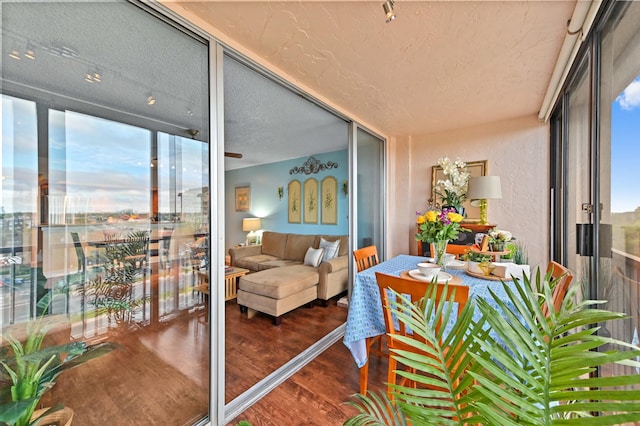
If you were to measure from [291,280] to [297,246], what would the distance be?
1513mm

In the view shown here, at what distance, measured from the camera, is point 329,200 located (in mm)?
4441

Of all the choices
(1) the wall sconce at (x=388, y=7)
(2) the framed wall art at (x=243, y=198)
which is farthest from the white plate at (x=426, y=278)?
(2) the framed wall art at (x=243, y=198)

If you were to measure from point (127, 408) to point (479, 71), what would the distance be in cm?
302

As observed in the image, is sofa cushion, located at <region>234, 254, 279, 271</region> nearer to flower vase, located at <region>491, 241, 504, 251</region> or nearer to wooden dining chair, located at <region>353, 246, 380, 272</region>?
wooden dining chair, located at <region>353, 246, 380, 272</region>

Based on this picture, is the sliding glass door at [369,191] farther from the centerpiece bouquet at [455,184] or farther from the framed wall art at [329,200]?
the framed wall art at [329,200]

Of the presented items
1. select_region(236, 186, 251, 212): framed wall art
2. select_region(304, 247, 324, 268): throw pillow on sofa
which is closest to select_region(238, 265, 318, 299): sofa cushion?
select_region(304, 247, 324, 268): throw pillow on sofa

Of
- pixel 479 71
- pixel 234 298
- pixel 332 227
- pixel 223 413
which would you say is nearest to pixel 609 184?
pixel 479 71

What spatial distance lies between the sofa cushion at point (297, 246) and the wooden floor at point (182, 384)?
2.30 metres

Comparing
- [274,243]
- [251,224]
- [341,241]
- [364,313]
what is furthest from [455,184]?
[251,224]

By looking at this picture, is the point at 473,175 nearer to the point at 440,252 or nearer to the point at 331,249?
the point at 440,252

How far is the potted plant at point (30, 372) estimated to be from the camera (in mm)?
833

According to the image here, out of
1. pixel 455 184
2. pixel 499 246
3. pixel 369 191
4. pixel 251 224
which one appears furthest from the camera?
pixel 251 224

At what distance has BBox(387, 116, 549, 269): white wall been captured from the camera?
267 cm

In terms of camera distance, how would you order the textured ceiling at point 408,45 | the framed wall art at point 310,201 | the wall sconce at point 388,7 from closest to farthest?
the wall sconce at point 388,7 → the textured ceiling at point 408,45 → the framed wall art at point 310,201
